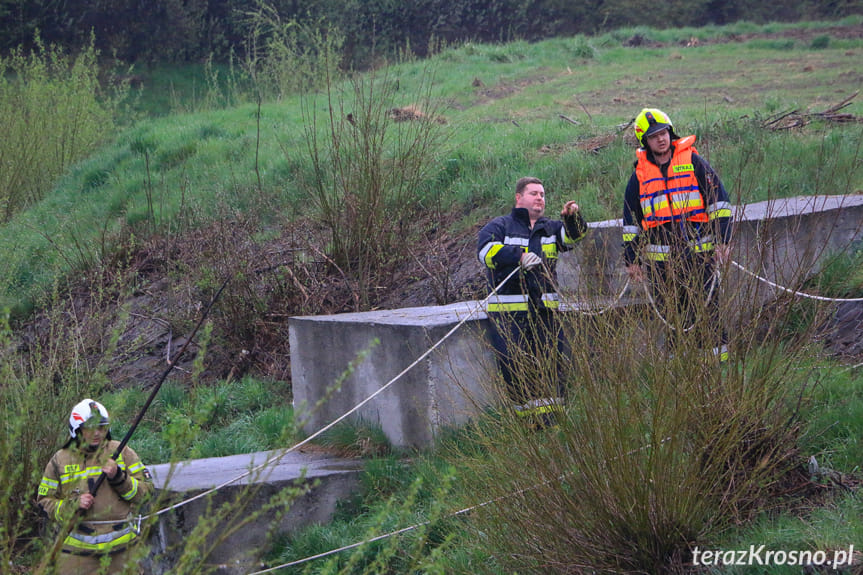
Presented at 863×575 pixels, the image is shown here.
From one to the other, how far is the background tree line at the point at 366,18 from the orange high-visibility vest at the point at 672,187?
28.7 meters

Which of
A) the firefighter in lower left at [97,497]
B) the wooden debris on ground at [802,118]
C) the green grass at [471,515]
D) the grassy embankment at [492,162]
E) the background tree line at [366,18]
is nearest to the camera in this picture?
the green grass at [471,515]

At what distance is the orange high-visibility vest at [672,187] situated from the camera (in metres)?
5.70

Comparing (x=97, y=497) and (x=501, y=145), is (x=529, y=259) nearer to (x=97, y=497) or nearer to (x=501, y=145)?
(x=97, y=497)

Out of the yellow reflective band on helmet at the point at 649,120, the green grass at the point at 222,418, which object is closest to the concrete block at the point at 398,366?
the green grass at the point at 222,418

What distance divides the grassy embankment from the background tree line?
1356 cm

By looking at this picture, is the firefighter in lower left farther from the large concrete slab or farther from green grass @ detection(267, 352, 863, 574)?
A: green grass @ detection(267, 352, 863, 574)

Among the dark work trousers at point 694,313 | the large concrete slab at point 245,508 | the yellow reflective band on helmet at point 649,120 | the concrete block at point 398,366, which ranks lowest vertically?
the large concrete slab at point 245,508

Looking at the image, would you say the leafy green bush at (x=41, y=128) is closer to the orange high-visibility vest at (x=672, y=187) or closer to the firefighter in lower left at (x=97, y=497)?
the firefighter in lower left at (x=97, y=497)

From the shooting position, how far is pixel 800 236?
6.95 m

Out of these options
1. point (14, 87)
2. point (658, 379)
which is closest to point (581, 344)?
point (658, 379)

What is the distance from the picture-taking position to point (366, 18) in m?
33.7

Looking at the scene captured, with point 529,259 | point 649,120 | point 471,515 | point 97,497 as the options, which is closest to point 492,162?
point 649,120

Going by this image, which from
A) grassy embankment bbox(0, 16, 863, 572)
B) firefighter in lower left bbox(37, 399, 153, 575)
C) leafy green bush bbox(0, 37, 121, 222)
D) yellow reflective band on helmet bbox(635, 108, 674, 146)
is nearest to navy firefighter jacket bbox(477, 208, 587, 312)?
yellow reflective band on helmet bbox(635, 108, 674, 146)

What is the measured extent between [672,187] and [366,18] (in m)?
30.0
